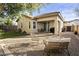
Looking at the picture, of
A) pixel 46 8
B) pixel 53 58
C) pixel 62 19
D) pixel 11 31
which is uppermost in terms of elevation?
pixel 46 8

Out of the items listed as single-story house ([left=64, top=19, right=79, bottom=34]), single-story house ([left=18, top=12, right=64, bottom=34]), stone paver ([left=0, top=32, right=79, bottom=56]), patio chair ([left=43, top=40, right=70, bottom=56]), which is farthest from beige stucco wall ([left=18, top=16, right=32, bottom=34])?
single-story house ([left=64, top=19, right=79, bottom=34])

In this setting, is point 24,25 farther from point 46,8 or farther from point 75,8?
point 75,8

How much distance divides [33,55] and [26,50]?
0.43ft

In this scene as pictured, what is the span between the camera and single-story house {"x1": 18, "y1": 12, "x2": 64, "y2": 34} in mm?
2713

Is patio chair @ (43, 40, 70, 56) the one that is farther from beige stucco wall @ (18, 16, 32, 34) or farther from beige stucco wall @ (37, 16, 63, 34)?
beige stucco wall @ (18, 16, 32, 34)

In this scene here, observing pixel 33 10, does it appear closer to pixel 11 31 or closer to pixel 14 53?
pixel 11 31

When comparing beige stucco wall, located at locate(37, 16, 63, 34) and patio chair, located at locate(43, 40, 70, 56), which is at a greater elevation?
beige stucco wall, located at locate(37, 16, 63, 34)

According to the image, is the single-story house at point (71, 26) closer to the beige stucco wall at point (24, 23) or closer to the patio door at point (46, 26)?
the patio door at point (46, 26)

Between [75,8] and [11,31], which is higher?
[75,8]

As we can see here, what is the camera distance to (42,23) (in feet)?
9.00

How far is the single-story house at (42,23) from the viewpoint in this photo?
107 inches

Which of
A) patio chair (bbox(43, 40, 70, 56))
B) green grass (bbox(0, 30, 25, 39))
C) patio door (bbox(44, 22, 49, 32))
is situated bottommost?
patio chair (bbox(43, 40, 70, 56))

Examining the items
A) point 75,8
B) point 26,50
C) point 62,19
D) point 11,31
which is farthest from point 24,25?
Answer: point 75,8

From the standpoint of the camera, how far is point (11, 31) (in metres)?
2.72
